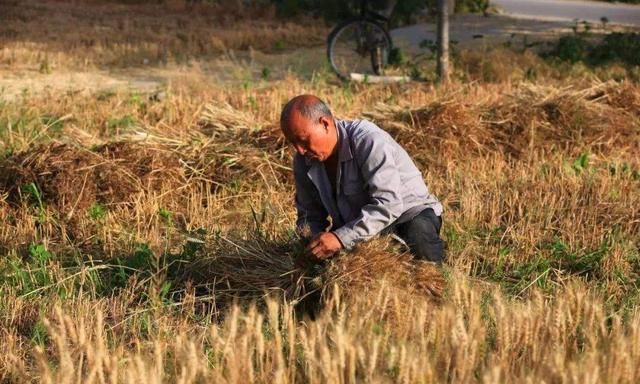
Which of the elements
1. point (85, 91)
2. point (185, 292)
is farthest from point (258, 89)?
point (185, 292)

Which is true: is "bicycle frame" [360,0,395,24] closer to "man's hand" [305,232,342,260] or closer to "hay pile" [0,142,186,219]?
"hay pile" [0,142,186,219]

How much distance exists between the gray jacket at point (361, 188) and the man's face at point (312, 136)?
0.51 feet

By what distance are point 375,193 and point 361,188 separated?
0.49 feet

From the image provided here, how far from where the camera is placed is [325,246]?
405 cm

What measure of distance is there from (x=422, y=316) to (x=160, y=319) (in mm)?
1549

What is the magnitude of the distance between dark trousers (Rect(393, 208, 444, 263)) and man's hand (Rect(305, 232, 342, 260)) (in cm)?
46

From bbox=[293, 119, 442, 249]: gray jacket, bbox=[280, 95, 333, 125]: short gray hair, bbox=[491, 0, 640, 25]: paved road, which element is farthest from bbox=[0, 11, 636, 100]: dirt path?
bbox=[280, 95, 333, 125]: short gray hair

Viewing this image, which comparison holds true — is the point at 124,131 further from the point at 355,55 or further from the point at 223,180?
the point at 355,55

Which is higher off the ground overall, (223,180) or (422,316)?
(422,316)

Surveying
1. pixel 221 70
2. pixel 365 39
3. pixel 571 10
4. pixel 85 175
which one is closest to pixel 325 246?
pixel 85 175

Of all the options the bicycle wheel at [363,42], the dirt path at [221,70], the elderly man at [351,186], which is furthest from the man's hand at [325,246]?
the bicycle wheel at [363,42]

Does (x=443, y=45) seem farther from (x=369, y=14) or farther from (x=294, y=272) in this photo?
(x=294, y=272)

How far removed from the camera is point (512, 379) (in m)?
2.95

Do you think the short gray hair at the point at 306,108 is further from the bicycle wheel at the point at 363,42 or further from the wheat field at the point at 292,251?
the bicycle wheel at the point at 363,42
